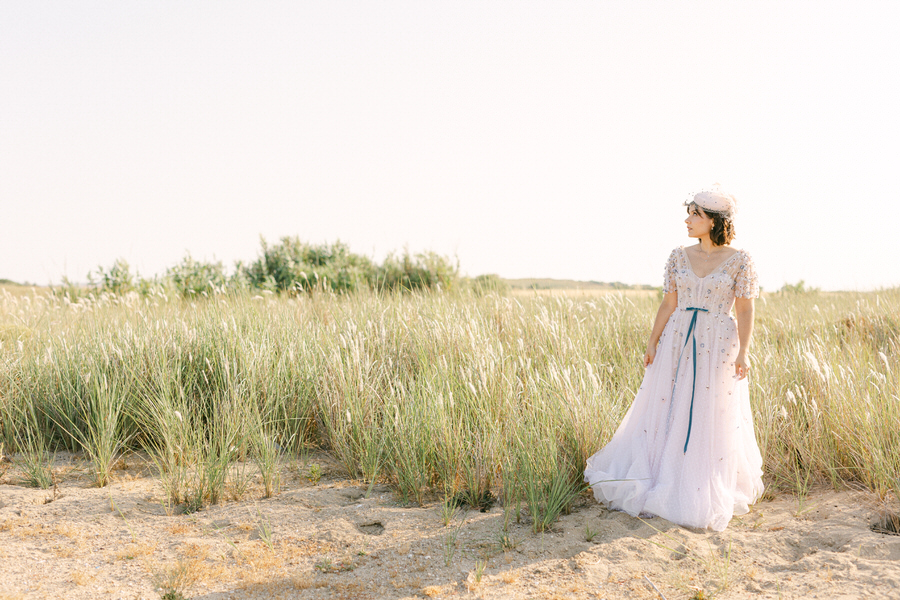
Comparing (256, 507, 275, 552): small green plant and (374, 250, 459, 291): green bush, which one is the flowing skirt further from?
(374, 250, 459, 291): green bush

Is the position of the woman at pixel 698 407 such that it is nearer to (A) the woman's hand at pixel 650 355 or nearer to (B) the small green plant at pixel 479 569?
(A) the woman's hand at pixel 650 355

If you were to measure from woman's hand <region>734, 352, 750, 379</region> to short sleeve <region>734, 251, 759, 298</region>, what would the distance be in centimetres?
40

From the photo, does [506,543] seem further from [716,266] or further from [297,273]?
[297,273]

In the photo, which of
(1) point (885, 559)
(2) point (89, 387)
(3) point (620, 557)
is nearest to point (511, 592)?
(3) point (620, 557)

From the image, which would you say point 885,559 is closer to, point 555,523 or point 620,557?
point 620,557

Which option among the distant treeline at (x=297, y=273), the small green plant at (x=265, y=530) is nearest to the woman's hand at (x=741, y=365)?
the small green plant at (x=265, y=530)

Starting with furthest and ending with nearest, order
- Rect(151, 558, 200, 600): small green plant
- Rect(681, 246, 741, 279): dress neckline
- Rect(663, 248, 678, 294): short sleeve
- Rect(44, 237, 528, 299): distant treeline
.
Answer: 1. Rect(44, 237, 528, 299): distant treeline
2. Rect(663, 248, 678, 294): short sleeve
3. Rect(681, 246, 741, 279): dress neckline
4. Rect(151, 558, 200, 600): small green plant

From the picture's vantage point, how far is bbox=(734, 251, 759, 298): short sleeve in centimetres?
398

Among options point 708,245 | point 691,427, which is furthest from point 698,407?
point 708,245

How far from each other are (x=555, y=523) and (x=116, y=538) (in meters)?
2.80

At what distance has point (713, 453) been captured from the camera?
13.2 feet

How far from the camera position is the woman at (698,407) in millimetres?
3996

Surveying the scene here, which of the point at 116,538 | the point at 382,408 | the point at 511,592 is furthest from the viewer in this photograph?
the point at 382,408

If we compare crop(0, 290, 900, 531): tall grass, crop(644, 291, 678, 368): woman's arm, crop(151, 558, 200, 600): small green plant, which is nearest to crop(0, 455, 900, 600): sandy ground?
crop(151, 558, 200, 600): small green plant
